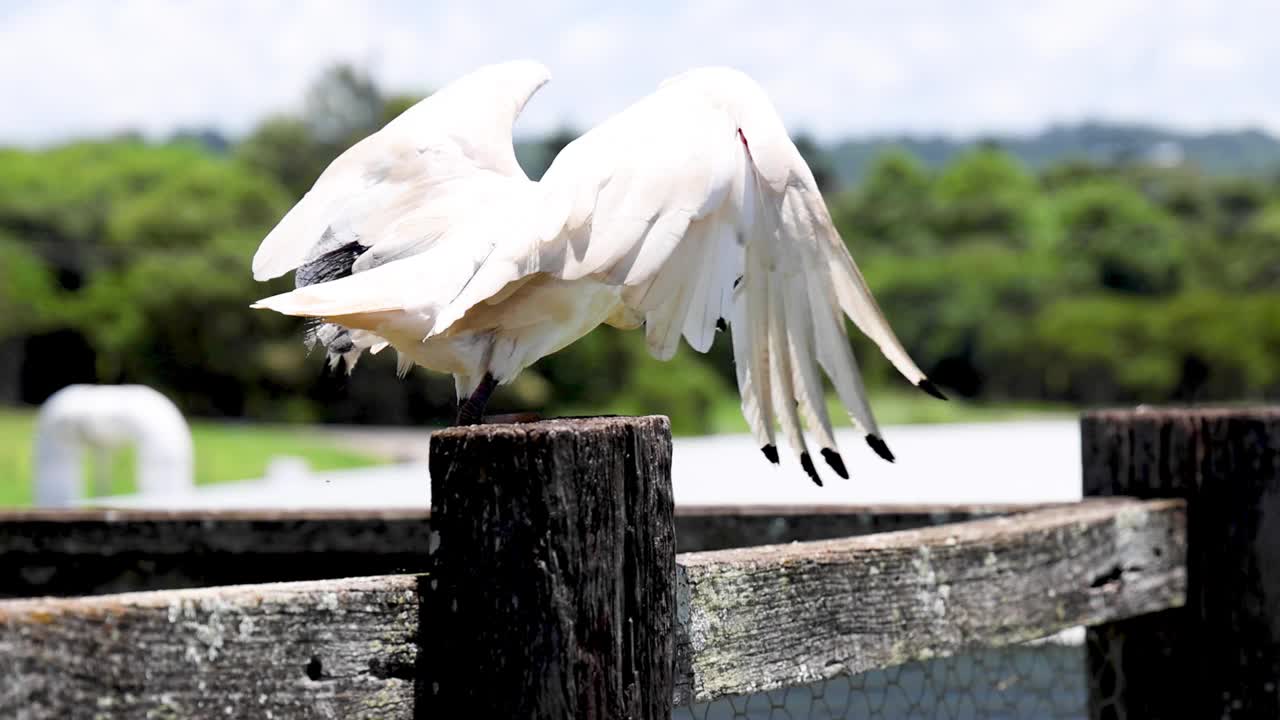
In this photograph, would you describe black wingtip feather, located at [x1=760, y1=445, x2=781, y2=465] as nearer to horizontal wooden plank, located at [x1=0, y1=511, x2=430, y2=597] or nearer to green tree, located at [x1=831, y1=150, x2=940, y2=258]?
horizontal wooden plank, located at [x1=0, y1=511, x2=430, y2=597]

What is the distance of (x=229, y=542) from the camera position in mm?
3287

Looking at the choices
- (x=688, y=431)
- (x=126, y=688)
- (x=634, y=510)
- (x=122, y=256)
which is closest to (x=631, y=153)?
(x=634, y=510)

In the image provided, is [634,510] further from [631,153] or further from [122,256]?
[122,256]

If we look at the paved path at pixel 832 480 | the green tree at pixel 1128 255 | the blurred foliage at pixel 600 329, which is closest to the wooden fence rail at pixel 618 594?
the paved path at pixel 832 480

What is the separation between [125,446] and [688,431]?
28003 millimetres

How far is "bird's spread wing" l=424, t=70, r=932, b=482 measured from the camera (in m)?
2.81

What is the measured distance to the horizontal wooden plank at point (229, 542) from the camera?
326cm

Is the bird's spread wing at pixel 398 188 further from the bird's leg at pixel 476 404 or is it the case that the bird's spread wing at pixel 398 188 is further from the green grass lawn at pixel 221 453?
the green grass lawn at pixel 221 453

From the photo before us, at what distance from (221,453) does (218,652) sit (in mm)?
33632

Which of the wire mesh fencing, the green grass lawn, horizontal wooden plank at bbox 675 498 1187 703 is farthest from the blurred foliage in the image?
horizontal wooden plank at bbox 675 498 1187 703

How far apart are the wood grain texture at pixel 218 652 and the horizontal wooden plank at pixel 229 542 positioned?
1647 mm

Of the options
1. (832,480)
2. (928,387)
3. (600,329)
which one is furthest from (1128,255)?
(928,387)

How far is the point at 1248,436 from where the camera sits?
9.70ft

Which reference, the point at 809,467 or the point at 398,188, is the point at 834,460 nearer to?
the point at 809,467
